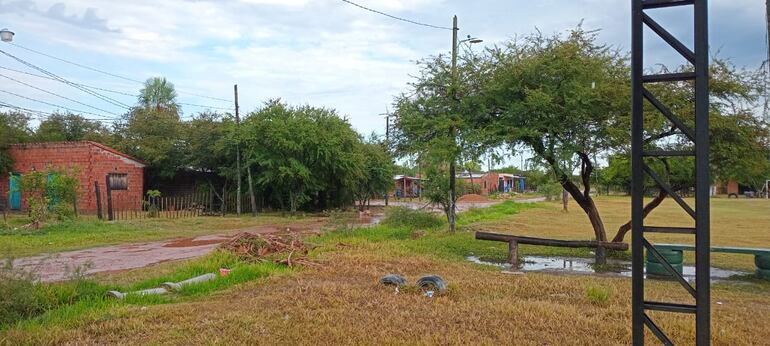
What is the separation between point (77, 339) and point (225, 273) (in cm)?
395

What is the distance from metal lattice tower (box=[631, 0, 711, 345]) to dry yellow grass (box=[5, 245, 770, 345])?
166 centimetres

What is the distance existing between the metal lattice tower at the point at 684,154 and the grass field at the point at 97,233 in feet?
43.9

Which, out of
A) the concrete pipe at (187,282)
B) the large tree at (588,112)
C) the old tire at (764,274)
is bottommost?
the old tire at (764,274)

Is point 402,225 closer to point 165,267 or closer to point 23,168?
point 165,267

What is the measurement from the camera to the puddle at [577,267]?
11.1 meters

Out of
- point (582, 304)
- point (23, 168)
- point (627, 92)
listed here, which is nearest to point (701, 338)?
point (582, 304)

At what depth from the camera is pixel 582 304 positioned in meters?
7.44

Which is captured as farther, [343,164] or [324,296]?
[343,164]

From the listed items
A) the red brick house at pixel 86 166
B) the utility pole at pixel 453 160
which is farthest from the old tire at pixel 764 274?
the red brick house at pixel 86 166

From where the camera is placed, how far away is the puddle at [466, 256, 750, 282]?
11094 mm

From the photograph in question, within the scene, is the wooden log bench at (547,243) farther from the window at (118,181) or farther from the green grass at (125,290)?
the window at (118,181)

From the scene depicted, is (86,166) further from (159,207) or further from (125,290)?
(125,290)

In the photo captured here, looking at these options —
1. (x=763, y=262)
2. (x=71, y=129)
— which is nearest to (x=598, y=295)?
(x=763, y=262)

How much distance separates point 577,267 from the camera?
1193 centimetres
